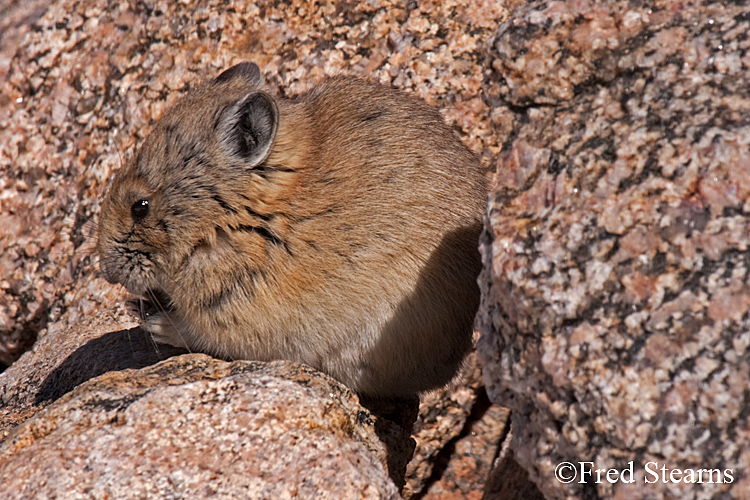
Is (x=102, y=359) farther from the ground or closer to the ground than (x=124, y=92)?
closer to the ground

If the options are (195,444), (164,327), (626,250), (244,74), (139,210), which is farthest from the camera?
(244,74)

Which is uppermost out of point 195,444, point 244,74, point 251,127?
point 244,74

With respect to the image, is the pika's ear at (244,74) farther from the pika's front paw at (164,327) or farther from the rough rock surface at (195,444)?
the rough rock surface at (195,444)

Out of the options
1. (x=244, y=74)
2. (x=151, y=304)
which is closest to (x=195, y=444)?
Result: (x=151, y=304)

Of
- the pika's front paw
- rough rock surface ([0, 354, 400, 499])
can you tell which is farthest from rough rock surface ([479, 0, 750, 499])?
the pika's front paw

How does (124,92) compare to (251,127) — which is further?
(124,92)

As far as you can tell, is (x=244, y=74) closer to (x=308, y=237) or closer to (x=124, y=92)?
(x=308, y=237)

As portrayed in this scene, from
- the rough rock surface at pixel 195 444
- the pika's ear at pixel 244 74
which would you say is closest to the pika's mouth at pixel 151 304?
the rough rock surface at pixel 195 444
